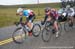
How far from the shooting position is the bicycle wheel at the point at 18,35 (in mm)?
15188

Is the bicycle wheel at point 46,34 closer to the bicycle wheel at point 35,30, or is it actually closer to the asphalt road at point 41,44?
the asphalt road at point 41,44

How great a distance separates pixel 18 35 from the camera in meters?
15.2

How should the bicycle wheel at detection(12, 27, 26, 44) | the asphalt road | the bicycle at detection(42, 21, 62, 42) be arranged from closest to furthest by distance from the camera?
1. the asphalt road
2. the bicycle wheel at detection(12, 27, 26, 44)
3. the bicycle at detection(42, 21, 62, 42)

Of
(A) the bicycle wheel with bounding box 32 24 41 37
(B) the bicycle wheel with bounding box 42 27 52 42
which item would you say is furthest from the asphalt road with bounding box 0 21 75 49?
(A) the bicycle wheel with bounding box 32 24 41 37

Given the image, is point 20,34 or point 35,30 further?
point 35,30

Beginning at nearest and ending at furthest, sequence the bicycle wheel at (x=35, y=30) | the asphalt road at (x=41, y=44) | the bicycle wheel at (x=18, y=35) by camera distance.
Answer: the asphalt road at (x=41, y=44) < the bicycle wheel at (x=18, y=35) < the bicycle wheel at (x=35, y=30)

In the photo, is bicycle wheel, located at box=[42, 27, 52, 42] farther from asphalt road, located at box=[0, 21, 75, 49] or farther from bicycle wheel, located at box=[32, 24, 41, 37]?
bicycle wheel, located at box=[32, 24, 41, 37]

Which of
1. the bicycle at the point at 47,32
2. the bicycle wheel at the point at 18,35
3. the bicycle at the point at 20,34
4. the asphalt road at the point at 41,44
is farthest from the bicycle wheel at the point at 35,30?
the bicycle wheel at the point at 18,35

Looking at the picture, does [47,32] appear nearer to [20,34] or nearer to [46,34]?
[46,34]

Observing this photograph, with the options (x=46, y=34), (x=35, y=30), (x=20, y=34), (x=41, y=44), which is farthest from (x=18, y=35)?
(x=35, y=30)

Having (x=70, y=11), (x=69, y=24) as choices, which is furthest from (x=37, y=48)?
(x=70, y=11)

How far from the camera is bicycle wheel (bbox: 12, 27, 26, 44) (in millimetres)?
15188

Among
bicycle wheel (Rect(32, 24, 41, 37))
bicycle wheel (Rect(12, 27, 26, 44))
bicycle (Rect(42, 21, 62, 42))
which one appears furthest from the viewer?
bicycle wheel (Rect(32, 24, 41, 37))

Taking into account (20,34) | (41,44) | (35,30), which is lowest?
(41,44)
